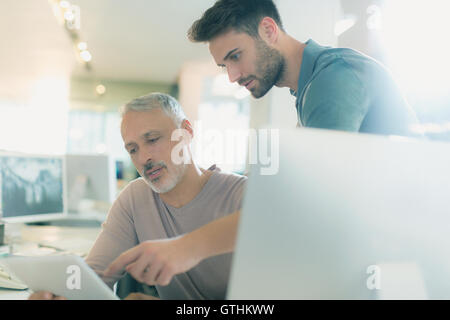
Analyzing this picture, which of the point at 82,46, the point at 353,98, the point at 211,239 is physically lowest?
the point at 211,239

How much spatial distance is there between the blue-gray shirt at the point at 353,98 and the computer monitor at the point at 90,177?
201cm

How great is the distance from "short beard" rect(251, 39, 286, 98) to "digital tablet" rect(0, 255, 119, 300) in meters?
0.66

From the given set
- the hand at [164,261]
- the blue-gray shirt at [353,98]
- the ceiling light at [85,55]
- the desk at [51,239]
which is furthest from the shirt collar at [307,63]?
the ceiling light at [85,55]

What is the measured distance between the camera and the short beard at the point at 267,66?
3.34 ft

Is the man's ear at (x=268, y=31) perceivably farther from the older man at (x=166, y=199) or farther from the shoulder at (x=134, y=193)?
the shoulder at (x=134, y=193)

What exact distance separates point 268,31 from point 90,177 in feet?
6.45

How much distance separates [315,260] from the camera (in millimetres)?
459

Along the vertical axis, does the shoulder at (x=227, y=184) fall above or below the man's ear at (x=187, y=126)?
below

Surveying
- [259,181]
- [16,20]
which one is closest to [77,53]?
[16,20]

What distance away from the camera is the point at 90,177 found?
2.62 meters

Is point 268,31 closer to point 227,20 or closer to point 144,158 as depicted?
point 227,20

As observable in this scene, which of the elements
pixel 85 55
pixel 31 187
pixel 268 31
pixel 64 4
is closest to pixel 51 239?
pixel 31 187

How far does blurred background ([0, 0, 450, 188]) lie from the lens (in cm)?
142
